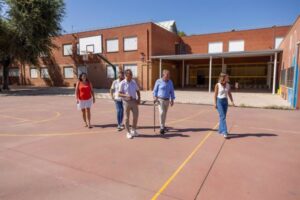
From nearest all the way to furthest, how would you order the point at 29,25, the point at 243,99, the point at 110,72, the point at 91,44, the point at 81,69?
the point at 243,99 < the point at 29,25 < the point at 110,72 < the point at 91,44 < the point at 81,69

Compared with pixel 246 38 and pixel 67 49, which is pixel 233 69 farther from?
pixel 67 49

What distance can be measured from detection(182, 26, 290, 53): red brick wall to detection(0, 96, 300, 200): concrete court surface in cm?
2325

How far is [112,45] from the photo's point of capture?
83.3ft

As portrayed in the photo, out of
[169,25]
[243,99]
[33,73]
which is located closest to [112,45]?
[169,25]

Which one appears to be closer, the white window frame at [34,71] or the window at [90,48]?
the window at [90,48]

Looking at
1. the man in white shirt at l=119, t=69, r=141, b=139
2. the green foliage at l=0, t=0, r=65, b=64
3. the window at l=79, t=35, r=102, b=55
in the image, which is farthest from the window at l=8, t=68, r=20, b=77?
the man in white shirt at l=119, t=69, r=141, b=139

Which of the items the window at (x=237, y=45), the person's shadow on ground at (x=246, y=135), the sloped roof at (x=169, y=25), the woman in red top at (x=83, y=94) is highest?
the sloped roof at (x=169, y=25)

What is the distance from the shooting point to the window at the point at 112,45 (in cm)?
2503

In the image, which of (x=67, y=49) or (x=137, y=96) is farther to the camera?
(x=67, y=49)

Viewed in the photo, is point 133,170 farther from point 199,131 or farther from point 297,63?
point 297,63

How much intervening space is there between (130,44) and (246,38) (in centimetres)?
1503

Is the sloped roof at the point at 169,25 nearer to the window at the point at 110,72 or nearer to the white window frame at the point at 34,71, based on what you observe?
the window at the point at 110,72

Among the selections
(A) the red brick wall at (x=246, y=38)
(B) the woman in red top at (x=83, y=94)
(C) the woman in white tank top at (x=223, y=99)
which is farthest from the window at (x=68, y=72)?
(C) the woman in white tank top at (x=223, y=99)

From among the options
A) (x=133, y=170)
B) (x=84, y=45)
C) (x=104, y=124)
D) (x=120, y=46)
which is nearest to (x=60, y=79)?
(x=84, y=45)
